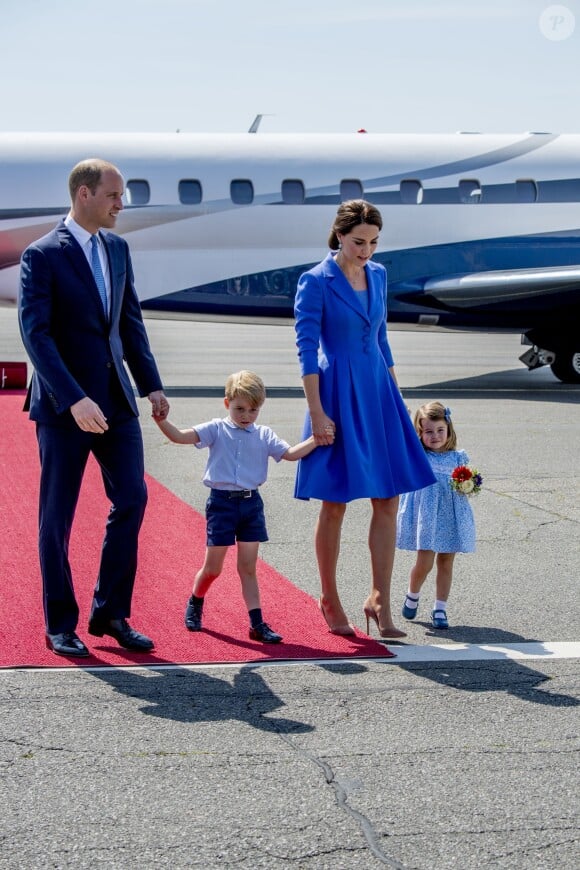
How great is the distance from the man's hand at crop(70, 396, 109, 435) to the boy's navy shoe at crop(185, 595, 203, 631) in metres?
1.06

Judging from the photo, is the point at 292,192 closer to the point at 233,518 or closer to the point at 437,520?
the point at 437,520

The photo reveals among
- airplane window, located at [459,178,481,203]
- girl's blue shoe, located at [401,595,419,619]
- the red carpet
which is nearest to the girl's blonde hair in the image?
girl's blue shoe, located at [401,595,419,619]

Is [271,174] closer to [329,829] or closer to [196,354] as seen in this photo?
[196,354]

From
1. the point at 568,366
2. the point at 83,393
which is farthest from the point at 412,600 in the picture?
the point at 568,366

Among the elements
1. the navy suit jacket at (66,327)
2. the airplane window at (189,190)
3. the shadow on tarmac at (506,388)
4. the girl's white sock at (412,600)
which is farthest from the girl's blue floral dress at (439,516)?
the airplane window at (189,190)

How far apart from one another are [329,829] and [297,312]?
8.94 ft

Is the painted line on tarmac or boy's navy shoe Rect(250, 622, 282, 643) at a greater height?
boy's navy shoe Rect(250, 622, 282, 643)

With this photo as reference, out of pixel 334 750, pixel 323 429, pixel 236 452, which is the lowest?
pixel 334 750

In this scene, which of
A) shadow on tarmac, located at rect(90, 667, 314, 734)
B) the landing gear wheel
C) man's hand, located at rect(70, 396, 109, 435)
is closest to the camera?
shadow on tarmac, located at rect(90, 667, 314, 734)

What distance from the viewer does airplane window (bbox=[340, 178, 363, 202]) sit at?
17562 mm

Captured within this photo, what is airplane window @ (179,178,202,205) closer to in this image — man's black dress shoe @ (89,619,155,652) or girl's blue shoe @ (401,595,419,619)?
girl's blue shoe @ (401,595,419,619)

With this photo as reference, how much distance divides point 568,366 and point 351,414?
1371 centimetres

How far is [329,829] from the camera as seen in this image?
3.67 m

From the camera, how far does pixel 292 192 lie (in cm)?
1748
